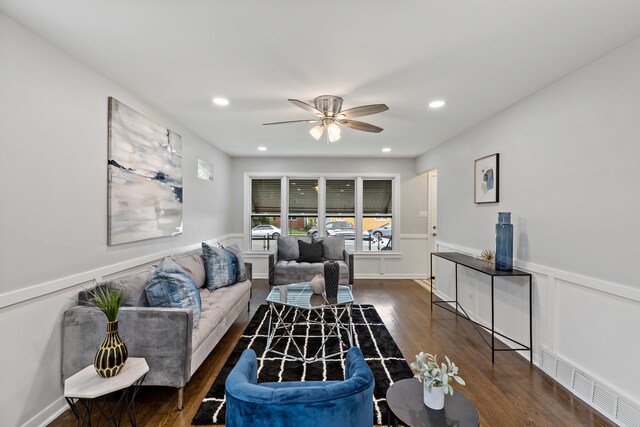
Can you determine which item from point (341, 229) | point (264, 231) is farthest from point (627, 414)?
point (264, 231)

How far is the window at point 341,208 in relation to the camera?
6.32 m

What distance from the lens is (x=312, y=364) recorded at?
2654 millimetres

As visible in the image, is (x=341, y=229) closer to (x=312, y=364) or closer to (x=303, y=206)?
(x=303, y=206)

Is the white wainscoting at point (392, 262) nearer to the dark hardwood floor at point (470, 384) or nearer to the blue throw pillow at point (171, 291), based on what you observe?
the dark hardwood floor at point (470, 384)

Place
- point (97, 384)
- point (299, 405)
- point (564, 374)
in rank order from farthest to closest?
point (564, 374), point (97, 384), point (299, 405)

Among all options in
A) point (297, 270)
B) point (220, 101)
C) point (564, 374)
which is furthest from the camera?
point (297, 270)

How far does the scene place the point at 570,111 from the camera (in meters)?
2.39

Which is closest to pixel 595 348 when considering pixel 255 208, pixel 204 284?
pixel 204 284

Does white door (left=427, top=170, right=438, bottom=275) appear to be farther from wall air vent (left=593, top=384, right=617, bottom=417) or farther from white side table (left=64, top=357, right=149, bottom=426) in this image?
white side table (left=64, top=357, right=149, bottom=426)

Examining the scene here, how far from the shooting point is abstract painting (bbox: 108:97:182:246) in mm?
2518

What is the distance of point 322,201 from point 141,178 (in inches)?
149

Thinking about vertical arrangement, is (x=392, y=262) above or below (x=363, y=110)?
below

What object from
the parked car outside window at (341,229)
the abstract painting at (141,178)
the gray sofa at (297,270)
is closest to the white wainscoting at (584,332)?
the gray sofa at (297,270)

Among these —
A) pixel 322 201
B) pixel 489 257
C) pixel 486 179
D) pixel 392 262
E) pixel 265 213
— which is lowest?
pixel 392 262
